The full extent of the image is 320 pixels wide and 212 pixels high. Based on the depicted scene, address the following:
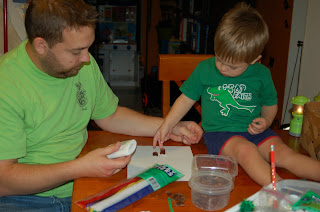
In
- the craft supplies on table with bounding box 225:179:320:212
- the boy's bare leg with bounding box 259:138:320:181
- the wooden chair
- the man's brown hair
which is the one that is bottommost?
the boy's bare leg with bounding box 259:138:320:181

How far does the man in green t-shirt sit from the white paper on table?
0.19 ft

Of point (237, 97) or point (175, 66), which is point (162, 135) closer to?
point (237, 97)

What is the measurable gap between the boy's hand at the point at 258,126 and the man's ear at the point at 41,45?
72 centimetres

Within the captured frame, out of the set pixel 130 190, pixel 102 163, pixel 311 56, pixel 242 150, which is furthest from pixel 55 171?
pixel 311 56

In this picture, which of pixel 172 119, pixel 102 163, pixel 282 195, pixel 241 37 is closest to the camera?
pixel 282 195

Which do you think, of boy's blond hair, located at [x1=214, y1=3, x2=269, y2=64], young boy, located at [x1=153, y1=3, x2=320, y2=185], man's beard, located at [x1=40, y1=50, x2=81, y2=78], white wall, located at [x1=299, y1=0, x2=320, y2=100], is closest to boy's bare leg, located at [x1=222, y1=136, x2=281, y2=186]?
young boy, located at [x1=153, y1=3, x2=320, y2=185]

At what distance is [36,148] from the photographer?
3.76 ft

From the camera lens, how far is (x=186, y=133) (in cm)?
127

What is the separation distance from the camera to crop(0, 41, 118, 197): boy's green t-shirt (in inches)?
40.1

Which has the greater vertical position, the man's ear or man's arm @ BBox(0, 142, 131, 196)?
the man's ear

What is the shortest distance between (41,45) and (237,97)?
2.26ft

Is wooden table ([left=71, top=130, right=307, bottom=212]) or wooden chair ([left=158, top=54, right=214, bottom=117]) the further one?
wooden chair ([left=158, top=54, right=214, bottom=117])

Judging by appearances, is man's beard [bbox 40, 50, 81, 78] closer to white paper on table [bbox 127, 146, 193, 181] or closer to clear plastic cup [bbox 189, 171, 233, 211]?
white paper on table [bbox 127, 146, 193, 181]

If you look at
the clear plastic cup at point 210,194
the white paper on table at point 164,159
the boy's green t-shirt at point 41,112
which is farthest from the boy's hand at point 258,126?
the boy's green t-shirt at point 41,112
